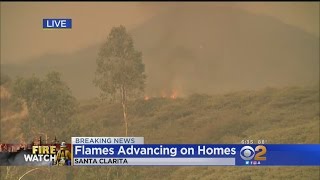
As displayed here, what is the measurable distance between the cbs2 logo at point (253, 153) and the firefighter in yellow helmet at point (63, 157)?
2116 mm

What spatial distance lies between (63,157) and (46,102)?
3.54ft

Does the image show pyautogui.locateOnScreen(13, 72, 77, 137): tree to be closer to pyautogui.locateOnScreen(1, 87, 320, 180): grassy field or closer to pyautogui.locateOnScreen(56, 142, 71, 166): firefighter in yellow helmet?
pyautogui.locateOnScreen(1, 87, 320, 180): grassy field

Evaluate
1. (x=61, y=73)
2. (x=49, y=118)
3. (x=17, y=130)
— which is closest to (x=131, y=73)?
(x=61, y=73)

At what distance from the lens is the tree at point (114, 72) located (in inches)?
225

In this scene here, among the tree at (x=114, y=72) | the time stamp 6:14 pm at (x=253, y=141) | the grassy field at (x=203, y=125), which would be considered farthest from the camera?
the tree at (x=114, y=72)

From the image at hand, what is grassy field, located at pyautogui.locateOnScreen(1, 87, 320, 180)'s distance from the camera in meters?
5.53

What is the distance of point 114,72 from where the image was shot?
5.89m

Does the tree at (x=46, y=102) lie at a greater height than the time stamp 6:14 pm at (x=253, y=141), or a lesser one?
greater

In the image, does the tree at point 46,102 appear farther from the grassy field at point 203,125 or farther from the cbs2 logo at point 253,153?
the cbs2 logo at point 253,153

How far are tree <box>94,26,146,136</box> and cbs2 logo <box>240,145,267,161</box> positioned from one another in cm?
154

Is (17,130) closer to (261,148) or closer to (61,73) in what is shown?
(61,73)

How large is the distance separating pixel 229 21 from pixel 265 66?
77cm

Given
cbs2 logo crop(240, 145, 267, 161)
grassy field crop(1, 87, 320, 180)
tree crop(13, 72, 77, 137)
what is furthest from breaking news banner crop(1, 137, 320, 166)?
tree crop(13, 72, 77, 137)

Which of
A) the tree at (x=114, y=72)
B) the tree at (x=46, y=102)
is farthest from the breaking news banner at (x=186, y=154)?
the tree at (x=46, y=102)
